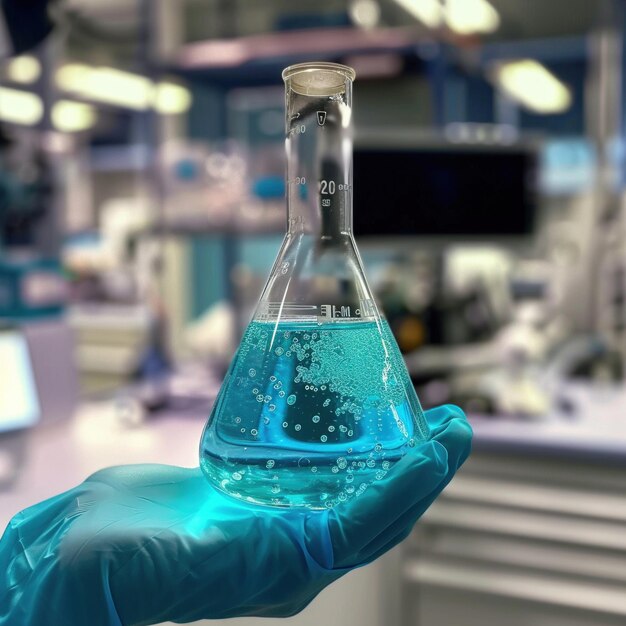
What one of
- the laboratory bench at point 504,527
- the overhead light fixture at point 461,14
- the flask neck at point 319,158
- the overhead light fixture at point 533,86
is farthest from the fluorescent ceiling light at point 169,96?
the flask neck at point 319,158

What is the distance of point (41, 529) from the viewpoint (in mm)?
667

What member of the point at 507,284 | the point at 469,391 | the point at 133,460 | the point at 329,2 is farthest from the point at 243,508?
the point at 329,2

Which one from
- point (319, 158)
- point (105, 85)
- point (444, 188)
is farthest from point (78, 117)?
point (319, 158)

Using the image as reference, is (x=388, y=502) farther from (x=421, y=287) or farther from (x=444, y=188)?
(x=421, y=287)

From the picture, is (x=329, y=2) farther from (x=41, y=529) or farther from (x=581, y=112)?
(x=41, y=529)

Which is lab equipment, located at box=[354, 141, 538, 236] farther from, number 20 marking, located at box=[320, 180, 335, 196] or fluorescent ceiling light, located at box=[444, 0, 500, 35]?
number 20 marking, located at box=[320, 180, 335, 196]

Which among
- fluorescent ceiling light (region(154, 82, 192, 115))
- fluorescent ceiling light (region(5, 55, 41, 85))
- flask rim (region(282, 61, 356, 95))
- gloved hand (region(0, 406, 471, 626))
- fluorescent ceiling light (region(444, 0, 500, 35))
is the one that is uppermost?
fluorescent ceiling light (region(444, 0, 500, 35))

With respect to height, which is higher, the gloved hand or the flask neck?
the flask neck

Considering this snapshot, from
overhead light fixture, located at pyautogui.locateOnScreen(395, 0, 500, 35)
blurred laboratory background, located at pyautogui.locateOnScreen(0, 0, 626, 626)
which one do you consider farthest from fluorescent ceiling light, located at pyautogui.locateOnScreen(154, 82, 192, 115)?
overhead light fixture, located at pyautogui.locateOnScreen(395, 0, 500, 35)


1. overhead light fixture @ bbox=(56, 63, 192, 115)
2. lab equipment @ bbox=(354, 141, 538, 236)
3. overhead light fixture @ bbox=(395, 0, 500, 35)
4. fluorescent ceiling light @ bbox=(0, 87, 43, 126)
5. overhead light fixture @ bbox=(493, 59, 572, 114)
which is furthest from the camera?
overhead light fixture @ bbox=(56, 63, 192, 115)

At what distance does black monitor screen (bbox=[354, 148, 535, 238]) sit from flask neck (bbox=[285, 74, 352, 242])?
1.43 metres

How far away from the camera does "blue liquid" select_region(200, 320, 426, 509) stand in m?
Answer: 0.56

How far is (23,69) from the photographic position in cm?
195

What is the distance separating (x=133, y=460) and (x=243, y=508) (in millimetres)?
938
